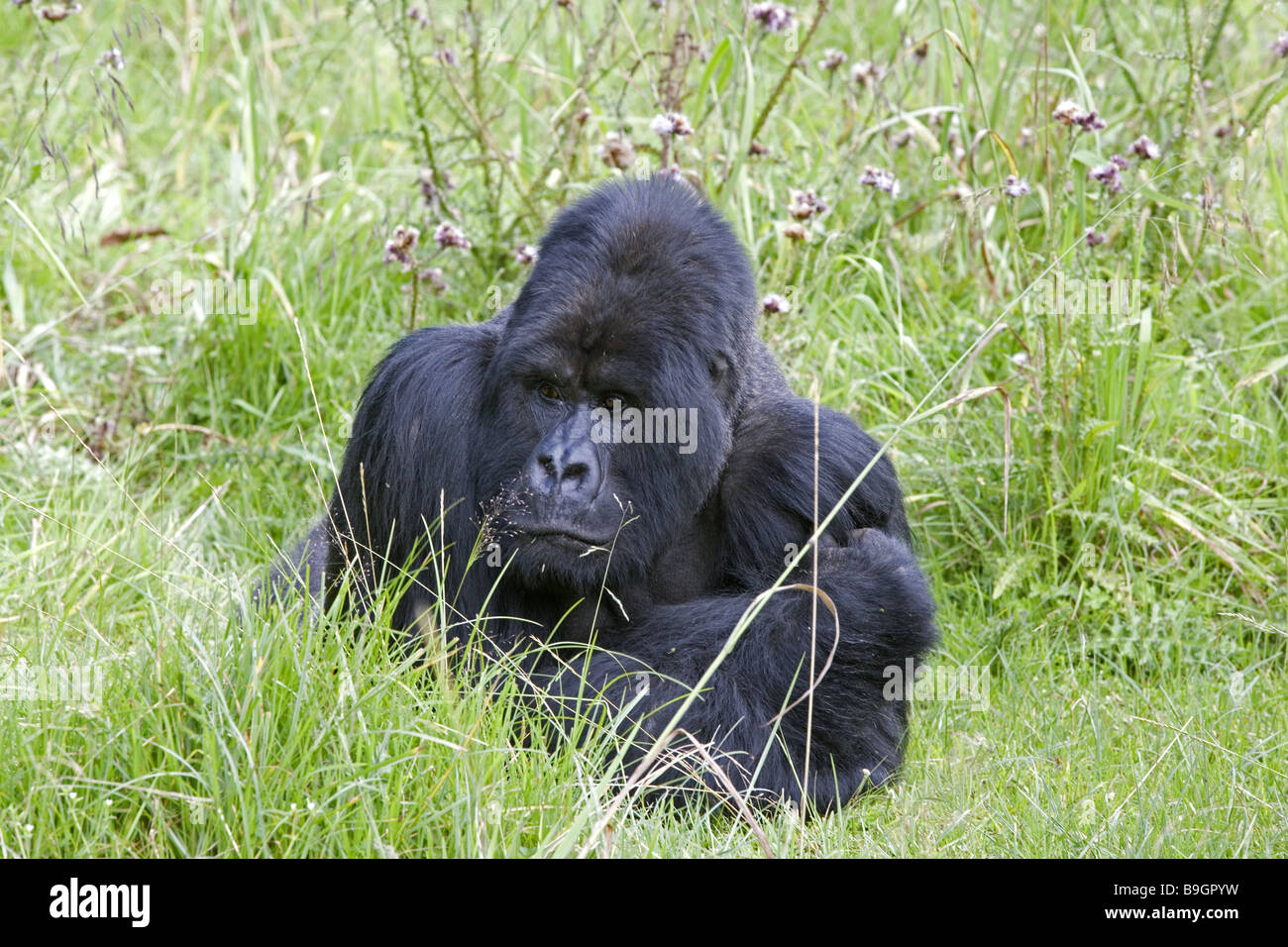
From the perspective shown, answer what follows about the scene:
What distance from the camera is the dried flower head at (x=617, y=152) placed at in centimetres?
597

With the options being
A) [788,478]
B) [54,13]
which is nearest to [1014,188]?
[788,478]

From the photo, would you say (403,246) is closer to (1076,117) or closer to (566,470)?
(566,470)

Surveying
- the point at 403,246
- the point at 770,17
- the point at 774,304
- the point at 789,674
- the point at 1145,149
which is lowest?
the point at 789,674

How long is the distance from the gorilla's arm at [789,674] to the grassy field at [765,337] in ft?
0.64

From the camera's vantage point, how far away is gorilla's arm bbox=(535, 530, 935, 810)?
411 centimetres

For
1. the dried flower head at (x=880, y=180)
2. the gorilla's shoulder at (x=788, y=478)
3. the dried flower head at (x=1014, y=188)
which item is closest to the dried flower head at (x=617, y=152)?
the dried flower head at (x=880, y=180)

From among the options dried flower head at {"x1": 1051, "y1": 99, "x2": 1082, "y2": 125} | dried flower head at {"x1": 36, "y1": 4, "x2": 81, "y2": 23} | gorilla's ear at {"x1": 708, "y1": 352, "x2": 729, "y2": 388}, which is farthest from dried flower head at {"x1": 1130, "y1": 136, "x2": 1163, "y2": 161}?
dried flower head at {"x1": 36, "y1": 4, "x2": 81, "y2": 23}

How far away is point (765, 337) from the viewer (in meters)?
5.92

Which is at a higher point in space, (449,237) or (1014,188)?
(1014,188)

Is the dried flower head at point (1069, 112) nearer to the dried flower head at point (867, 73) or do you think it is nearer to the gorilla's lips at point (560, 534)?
the dried flower head at point (867, 73)

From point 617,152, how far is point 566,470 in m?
2.44

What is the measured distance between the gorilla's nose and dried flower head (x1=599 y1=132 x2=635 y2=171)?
7.59ft

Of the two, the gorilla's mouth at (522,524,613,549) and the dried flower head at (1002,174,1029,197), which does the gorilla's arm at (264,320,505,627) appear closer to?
the gorilla's mouth at (522,524,613,549)

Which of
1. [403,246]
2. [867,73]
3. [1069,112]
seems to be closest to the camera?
[1069,112]
